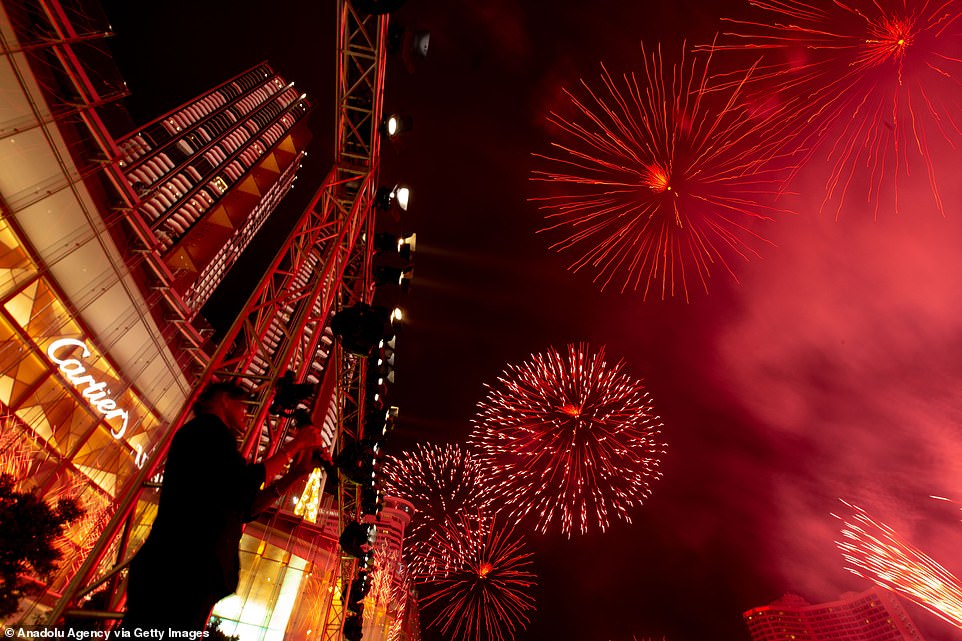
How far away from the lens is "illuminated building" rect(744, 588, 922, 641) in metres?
109

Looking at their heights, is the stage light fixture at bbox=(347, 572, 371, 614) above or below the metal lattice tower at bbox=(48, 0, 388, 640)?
below

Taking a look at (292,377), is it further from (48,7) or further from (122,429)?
(122,429)

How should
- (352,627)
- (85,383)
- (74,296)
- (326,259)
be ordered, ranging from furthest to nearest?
(85,383) < (74,296) < (352,627) < (326,259)

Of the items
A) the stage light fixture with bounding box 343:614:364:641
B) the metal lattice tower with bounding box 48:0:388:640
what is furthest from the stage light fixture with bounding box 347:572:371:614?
the metal lattice tower with bounding box 48:0:388:640

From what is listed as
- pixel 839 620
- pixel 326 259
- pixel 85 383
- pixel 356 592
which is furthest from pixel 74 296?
pixel 839 620

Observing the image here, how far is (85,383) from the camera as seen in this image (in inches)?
746

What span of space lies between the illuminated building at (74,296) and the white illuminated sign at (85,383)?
6 cm

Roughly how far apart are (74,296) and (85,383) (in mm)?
3582

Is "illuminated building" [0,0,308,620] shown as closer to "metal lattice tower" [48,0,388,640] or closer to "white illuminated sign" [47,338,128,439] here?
"white illuminated sign" [47,338,128,439]

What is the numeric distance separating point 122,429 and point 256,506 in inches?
943

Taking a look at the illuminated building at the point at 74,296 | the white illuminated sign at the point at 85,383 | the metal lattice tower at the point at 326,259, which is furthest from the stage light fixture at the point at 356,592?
the white illuminated sign at the point at 85,383

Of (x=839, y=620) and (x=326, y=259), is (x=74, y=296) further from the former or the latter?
(x=839, y=620)

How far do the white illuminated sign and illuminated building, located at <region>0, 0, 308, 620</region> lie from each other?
6cm

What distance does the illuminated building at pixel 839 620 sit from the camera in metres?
109
